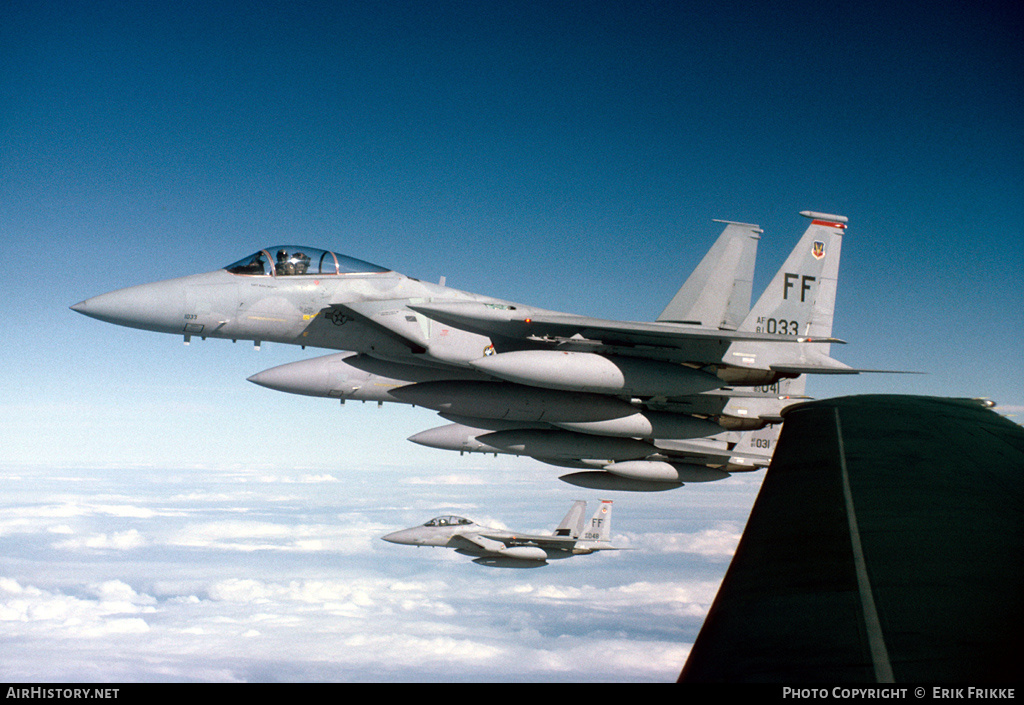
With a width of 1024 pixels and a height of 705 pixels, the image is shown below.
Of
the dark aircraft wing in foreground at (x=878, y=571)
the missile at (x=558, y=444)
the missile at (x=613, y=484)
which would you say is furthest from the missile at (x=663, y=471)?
the dark aircraft wing in foreground at (x=878, y=571)

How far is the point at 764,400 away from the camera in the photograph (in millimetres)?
14422

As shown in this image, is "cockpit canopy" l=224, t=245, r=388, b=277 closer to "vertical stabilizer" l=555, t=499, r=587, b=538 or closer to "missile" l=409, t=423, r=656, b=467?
"missile" l=409, t=423, r=656, b=467

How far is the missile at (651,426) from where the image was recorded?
1248 centimetres

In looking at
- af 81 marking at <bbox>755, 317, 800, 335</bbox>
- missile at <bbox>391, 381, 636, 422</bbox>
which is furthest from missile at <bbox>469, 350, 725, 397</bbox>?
af 81 marking at <bbox>755, 317, 800, 335</bbox>

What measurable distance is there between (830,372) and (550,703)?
1271cm

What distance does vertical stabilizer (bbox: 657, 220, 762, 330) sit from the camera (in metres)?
14.5

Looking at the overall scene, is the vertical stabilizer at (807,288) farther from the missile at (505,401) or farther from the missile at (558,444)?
the missile at (505,401)

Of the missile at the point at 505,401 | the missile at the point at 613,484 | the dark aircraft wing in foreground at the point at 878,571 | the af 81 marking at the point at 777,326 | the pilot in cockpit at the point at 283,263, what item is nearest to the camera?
the dark aircraft wing in foreground at the point at 878,571

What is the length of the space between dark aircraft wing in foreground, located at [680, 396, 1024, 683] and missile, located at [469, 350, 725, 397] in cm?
668

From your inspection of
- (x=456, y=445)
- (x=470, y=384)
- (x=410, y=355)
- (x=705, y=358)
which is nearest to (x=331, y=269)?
(x=410, y=355)

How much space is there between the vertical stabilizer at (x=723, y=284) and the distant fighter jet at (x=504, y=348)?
0.09ft

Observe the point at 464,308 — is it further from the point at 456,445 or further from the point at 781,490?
the point at 781,490

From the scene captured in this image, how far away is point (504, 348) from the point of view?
1178cm

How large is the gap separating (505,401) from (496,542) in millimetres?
14556
